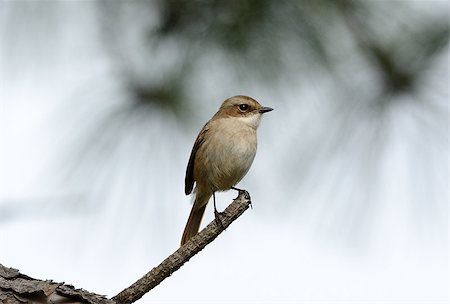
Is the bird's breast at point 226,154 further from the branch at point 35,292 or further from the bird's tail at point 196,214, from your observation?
the branch at point 35,292

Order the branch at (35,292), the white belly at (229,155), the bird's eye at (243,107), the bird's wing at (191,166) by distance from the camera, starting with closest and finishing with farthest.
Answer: the branch at (35,292) < the white belly at (229,155) < the bird's wing at (191,166) < the bird's eye at (243,107)

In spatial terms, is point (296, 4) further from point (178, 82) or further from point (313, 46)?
point (178, 82)

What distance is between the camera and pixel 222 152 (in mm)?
4570

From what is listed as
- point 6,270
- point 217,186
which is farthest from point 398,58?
point 6,270

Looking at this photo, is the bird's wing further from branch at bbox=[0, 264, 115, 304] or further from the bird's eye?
branch at bbox=[0, 264, 115, 304]

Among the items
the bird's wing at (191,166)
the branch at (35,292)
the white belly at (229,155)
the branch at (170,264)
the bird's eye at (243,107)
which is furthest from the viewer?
the bird's eye at (243,107)

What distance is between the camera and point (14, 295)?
2.34 meters

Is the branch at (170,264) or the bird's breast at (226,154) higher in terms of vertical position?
the bird's breast at (226,154)

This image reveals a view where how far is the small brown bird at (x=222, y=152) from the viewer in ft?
14.7

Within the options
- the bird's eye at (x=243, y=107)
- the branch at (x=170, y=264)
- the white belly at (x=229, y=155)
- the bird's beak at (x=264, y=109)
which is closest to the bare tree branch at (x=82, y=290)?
the branch at (x=170, y=264)

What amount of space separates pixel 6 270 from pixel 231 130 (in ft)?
7.83

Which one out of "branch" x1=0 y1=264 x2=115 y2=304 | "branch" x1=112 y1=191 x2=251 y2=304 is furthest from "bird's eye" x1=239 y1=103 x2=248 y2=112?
"branch" x1=0 y1=264 x2=115 y2=304

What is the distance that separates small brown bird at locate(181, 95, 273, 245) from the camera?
14.7ft

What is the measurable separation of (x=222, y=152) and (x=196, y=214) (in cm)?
47
